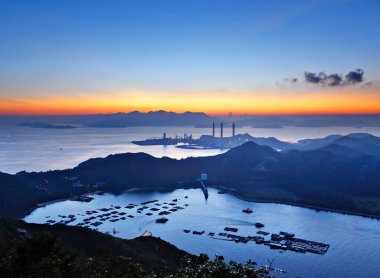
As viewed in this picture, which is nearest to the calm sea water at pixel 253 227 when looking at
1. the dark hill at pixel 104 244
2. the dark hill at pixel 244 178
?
the dark hill at pixel 244 178

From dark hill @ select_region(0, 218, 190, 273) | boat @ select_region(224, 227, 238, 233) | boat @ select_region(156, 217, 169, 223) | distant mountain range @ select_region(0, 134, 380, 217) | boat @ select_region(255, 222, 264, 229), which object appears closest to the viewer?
dark hill @ select_region(0, 218, 190, 273)

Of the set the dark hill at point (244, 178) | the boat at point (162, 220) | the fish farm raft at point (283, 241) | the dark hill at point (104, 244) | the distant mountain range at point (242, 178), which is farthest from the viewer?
the dark hill at point (244, 178)

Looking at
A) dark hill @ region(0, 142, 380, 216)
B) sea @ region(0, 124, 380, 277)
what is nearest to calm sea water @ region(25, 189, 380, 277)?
sea @ region(0, 124, 380, 277)

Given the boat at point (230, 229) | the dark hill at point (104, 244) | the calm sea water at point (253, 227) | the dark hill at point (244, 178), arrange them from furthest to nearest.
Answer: the dark hill at point (244, 178), the boat at point (230, 229), the calm sea water at point (253, 227), the dark hill at point (104, 244)

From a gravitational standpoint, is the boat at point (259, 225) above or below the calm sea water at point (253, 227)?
above

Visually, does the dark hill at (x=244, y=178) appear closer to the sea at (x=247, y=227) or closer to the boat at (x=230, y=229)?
the sea at (x=247, y=227)

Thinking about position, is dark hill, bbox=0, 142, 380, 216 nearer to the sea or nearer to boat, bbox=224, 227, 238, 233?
the sea

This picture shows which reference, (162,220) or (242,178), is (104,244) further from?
(242,178)
